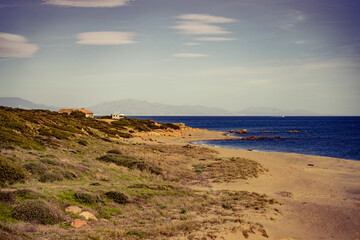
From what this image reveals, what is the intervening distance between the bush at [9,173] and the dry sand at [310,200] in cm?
1162

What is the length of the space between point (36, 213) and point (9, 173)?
507 centimetres

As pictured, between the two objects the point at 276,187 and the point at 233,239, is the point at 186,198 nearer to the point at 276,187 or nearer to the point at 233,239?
the point at 233,239

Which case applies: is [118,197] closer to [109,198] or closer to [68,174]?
[109,198]

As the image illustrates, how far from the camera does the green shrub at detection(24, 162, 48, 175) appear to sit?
1738cm

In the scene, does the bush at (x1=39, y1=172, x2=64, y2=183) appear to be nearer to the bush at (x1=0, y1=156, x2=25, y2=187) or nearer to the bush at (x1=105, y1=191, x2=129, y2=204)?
the bush at (x1=0, y1=156, x2=25, y2=187)

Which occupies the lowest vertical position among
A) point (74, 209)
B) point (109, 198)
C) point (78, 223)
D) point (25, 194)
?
point (109, 198)

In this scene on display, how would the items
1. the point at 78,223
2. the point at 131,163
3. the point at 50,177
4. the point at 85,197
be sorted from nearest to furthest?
the point at 78,223 → the point at 85,197 → the point at 50,177 → the point at 131,163

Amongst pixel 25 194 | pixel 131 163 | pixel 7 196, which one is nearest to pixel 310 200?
pixel 131 163

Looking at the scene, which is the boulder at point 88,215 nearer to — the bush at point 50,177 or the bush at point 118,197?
the bush at point 118,197

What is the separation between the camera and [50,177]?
17234mm

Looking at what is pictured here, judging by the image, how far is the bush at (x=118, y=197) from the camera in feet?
51.4

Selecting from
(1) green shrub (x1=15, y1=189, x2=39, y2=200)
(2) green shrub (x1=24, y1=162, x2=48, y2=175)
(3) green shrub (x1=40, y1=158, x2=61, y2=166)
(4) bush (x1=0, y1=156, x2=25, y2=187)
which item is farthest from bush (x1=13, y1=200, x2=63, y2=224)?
(3) green shrub (x1=40, y1=158, x2=61, y2=166)

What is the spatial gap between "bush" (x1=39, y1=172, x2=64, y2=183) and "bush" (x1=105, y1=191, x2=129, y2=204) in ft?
13.5

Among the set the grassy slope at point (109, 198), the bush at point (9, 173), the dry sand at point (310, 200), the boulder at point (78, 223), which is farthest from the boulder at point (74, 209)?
the dry sand at point (310, 200)
